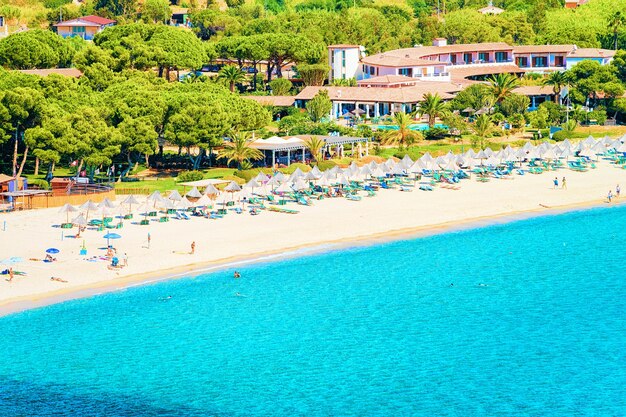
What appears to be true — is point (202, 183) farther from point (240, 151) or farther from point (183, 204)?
point (240, 151)

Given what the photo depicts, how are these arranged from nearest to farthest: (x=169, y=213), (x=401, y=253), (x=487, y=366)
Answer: (x=487, y=366)
(x=401, y=253)
(x=169, y=213)

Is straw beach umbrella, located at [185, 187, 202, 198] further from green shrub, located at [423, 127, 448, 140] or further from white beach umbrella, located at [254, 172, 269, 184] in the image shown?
green shrub, located at [423, 127, 448, 140]

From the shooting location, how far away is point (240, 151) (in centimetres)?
7519

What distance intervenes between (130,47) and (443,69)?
115ft

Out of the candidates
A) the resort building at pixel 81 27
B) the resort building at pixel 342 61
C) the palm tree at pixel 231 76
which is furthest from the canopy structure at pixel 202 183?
the resort building at pixel 81 27

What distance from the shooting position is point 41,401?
37.7 m

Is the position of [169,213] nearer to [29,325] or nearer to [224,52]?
[29,325]

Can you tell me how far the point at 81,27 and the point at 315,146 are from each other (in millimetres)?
72986

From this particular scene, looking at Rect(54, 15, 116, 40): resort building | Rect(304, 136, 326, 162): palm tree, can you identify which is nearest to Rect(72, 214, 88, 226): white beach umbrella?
Rect(304, 136, 326, 162): palm tree

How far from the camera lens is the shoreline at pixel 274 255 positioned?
156 ft

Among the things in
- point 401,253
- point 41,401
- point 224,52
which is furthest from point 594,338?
point 224,52

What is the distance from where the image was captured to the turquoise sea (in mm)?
38000

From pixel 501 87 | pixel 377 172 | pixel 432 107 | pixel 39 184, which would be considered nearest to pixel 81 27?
pixel 501 87

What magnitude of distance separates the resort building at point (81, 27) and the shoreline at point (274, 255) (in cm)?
8721
